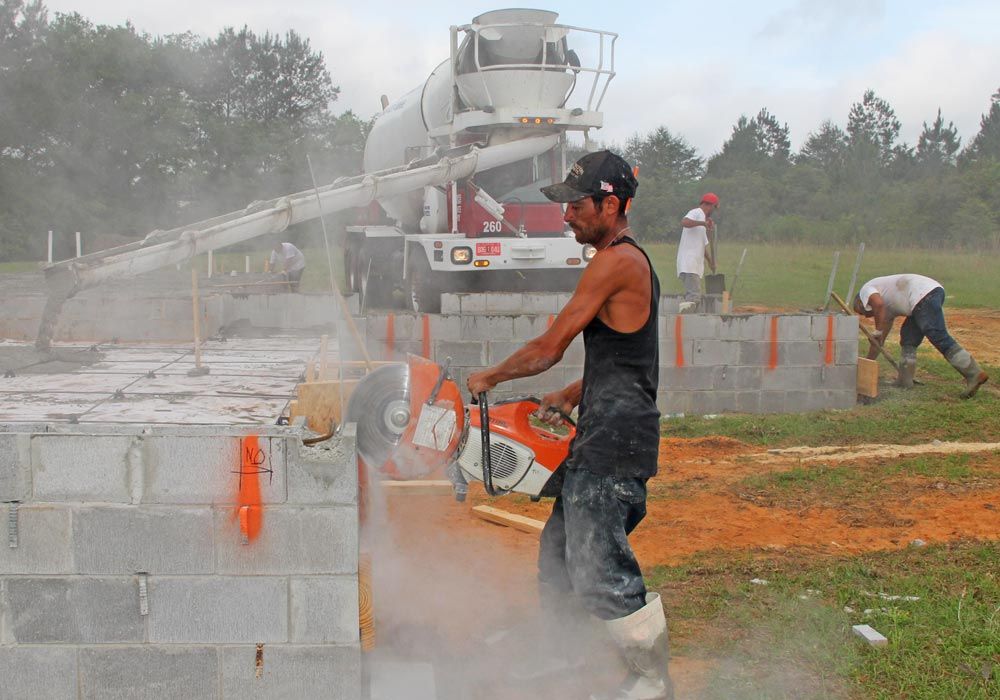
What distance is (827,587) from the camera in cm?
468

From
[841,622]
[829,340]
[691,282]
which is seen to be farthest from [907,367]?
[841,622]

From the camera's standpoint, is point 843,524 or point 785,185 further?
point 785,185

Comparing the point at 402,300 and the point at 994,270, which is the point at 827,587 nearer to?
the point at 402,300

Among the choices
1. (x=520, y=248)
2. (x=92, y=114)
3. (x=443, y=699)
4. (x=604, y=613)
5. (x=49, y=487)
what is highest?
(x=92, y=114)

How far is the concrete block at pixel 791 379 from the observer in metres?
9.03

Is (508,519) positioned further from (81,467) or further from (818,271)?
(818,271)

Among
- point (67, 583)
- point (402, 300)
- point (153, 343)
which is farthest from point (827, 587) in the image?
point (402, 300)

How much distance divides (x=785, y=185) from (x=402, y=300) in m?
35.5

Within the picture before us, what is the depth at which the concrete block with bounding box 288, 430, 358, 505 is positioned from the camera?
3.39 meters

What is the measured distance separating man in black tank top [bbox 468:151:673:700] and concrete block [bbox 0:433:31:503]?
1.58 m

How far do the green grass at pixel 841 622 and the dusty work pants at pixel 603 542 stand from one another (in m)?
0.66

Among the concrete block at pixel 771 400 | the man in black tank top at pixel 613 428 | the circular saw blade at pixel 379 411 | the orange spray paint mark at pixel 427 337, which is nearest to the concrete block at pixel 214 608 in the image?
the circular saw blade at pixel 379 411

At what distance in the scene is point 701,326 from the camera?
8867 mm

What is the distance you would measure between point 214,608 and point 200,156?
18.7m
